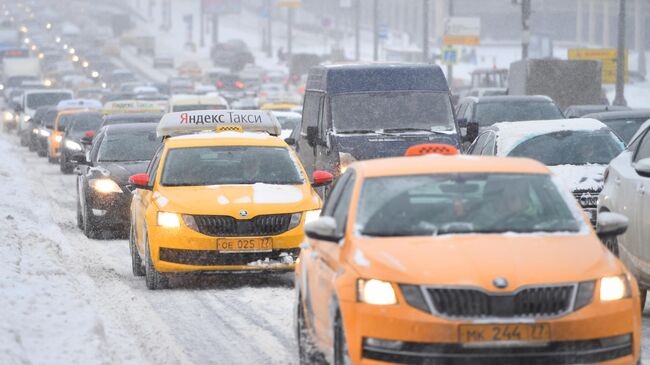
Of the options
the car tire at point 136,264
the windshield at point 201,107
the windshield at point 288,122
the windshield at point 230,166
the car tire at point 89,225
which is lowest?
the windshield at point 288,122

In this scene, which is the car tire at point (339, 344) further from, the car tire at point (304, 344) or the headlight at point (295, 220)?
the headlight at point (295, 220)

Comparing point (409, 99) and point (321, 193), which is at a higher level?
point (409, 99)

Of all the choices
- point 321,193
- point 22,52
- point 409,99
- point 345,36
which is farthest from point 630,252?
point 345,36

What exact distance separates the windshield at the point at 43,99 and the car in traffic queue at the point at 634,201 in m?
42.8

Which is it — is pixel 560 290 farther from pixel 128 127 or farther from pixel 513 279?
pixel 128 127

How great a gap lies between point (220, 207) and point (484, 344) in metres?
6.63

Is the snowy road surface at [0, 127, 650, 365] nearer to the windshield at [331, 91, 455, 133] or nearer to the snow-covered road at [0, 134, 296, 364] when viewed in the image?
the snow-covered road at [0, 134, 296, 364]

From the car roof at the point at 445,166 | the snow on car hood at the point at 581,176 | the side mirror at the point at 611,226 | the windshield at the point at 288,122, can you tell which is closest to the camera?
the side mirror at the point at 611,226

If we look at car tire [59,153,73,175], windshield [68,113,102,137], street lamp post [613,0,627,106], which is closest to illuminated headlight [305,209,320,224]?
car tire [59,153,73,175]

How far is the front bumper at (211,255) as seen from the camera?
44.5 ft

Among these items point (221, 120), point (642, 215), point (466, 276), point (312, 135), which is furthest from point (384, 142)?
point (466, 276)

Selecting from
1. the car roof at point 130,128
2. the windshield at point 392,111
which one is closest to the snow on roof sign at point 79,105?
the car roof at point 130,128

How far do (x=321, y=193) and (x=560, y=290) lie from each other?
43.8 feet

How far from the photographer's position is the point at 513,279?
732 cm
